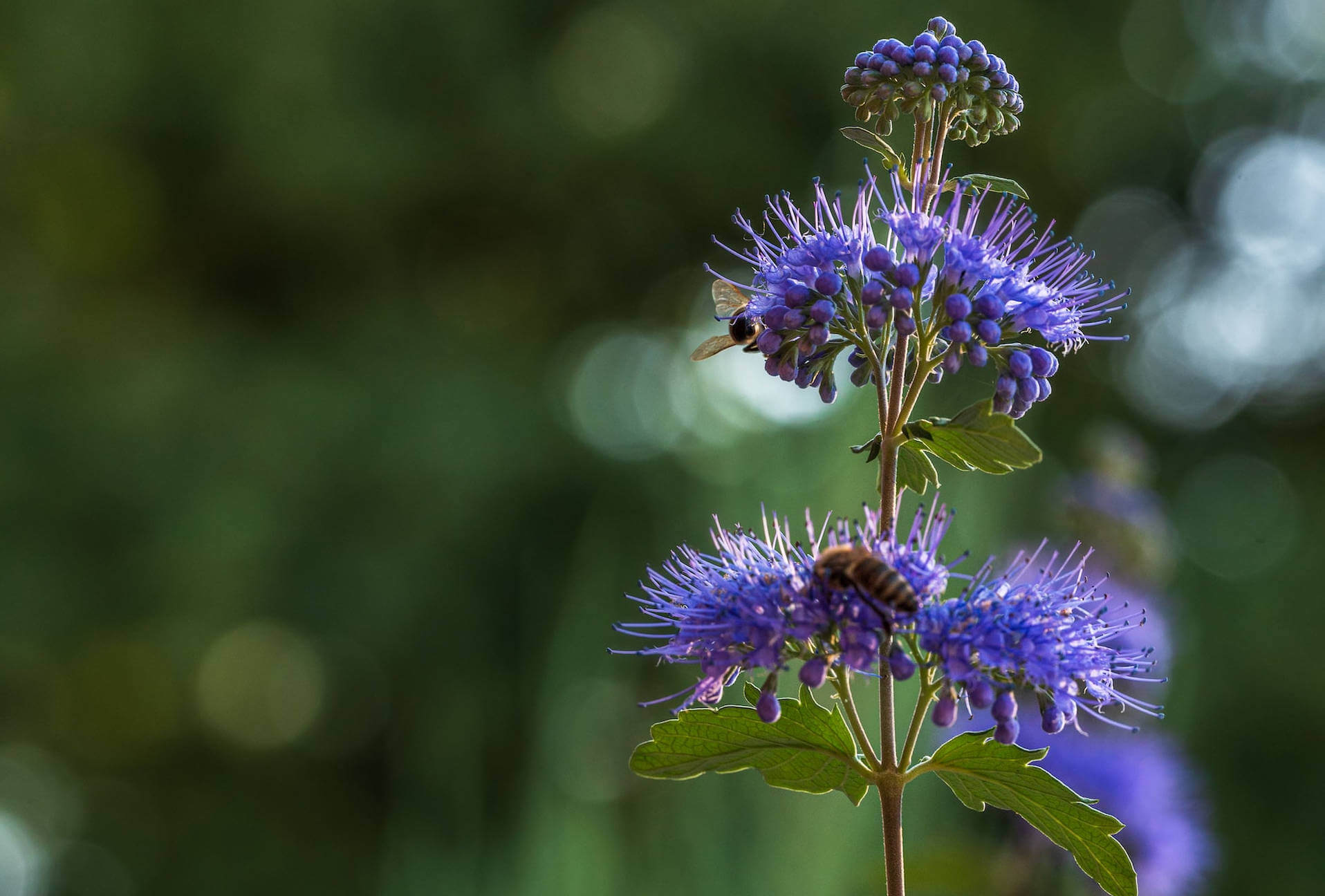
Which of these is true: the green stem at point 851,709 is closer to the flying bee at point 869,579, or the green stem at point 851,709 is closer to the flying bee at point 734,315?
the flying bee at point 869,579

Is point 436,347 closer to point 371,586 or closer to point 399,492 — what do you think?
point 399,492

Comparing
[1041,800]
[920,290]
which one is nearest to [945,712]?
[1041,800]

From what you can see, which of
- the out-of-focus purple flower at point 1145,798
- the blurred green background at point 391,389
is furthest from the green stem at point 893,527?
the blurred green background at point 391,389

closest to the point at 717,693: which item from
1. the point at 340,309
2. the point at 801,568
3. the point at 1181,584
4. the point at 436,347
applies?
the point at 801,568

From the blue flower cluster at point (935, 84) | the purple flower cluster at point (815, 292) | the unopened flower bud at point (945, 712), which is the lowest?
the unopened flower bud at point (945, 712)

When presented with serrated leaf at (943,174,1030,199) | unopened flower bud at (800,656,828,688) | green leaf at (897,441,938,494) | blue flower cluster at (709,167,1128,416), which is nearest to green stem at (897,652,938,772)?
unopened flower bud at (800,656,828,688)

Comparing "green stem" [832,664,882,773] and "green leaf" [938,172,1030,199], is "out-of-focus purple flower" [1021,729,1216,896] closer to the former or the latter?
"green stem" [832,664,882,773]

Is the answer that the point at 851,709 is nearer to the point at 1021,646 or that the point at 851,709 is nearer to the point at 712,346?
the point at 1021,646
